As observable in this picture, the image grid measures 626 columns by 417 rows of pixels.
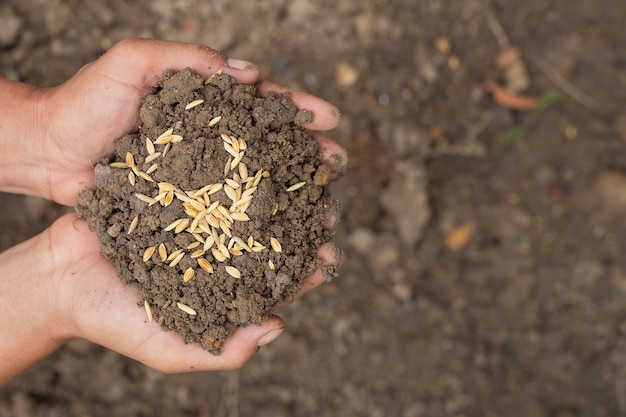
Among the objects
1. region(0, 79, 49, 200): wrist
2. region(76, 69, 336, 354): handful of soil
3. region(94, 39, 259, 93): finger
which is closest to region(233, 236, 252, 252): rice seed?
region(76, 69, 336, 354): handful of soil

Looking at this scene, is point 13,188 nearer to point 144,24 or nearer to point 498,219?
point 144,24

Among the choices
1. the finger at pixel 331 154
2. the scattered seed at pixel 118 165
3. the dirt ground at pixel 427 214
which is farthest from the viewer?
the dirt ground at pixel 427 214

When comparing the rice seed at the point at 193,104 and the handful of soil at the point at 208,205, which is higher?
the rice seed at the point at 193,104

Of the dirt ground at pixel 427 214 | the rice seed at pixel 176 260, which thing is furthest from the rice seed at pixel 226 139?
the dirt ground at pixel 427 214

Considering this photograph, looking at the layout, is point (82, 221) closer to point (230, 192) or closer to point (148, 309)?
point (148, 309)

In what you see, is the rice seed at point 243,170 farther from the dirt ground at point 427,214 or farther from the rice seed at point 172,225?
the dirt ground at point 427,214

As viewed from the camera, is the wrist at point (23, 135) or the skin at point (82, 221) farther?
the wrist at point (23, 135)

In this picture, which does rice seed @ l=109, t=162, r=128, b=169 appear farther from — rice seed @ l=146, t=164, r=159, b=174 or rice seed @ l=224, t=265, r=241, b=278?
rice seed @ l=224, t=265, r=241, b=278
